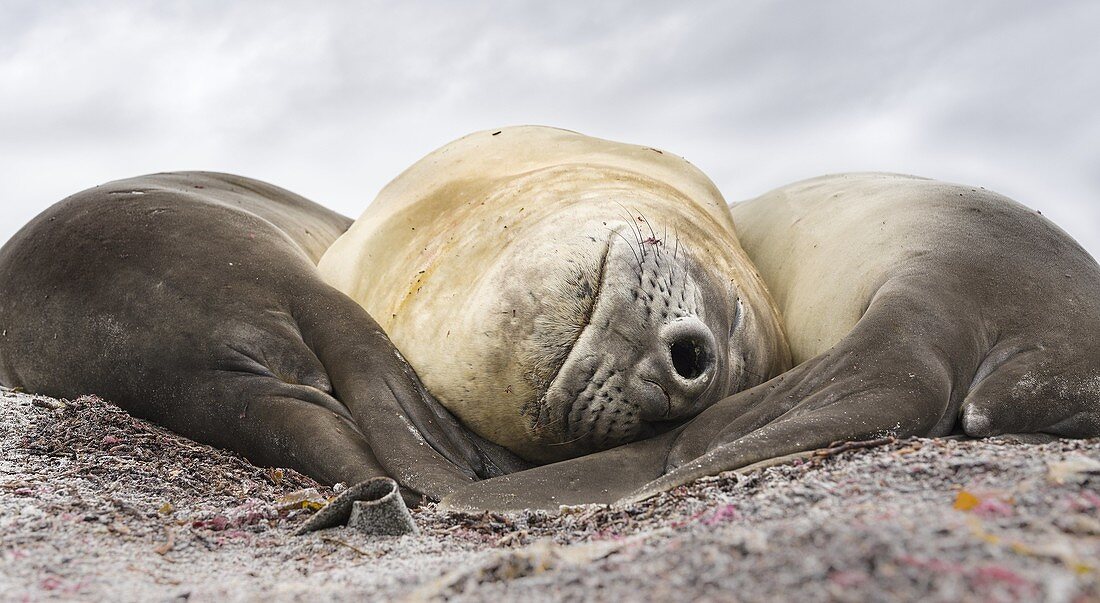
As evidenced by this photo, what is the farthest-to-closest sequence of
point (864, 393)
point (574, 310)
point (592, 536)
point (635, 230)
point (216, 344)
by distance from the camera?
1. point (216, 344)
2. point (635, 230)
3. point (574, 310)
4. point (864, 393)
5. point (592, 536)

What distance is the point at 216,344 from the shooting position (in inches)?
148

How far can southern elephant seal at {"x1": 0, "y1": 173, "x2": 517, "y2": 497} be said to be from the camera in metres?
3.51

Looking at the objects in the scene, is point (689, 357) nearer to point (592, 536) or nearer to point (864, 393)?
point (864, 393)

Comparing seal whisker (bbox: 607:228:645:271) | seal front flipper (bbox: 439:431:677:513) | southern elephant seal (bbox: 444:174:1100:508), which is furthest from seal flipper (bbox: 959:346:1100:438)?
seal whisker (bbox: 607:228:645:271)

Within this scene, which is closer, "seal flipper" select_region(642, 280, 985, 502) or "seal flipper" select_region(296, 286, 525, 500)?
"seal flipper" select_region(642, 280, 985, 502)

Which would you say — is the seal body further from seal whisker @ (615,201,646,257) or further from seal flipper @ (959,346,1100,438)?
seal flipper @ (959,346,1100,438)

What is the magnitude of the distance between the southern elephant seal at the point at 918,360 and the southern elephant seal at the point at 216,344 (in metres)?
0.57

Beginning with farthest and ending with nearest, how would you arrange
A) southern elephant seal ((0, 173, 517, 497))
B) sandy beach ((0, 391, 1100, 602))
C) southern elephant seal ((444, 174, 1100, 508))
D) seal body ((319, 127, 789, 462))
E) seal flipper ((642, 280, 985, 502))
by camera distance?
southern elephant seal ((0, 173, 517, 497)), seal body ((319, 127, 789, 462)), southern elephant seal ((444, 174, 1100, 508)), seal flipper ((642, 280, 985, 502)), sandy beach ((0, 391, 1100, 602))

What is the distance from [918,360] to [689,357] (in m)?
0.71

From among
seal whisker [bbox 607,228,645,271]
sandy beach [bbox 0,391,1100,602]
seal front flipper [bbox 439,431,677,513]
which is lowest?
seal front flipper [bbox 439,431,677,513]

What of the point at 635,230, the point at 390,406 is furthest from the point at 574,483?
the point at 635,230

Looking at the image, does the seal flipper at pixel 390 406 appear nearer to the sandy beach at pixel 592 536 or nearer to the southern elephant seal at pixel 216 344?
the southern elephant seal at pixel 216 344

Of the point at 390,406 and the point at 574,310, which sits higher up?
the point at 574,310

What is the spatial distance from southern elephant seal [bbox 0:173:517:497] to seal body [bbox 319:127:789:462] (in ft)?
0.76
